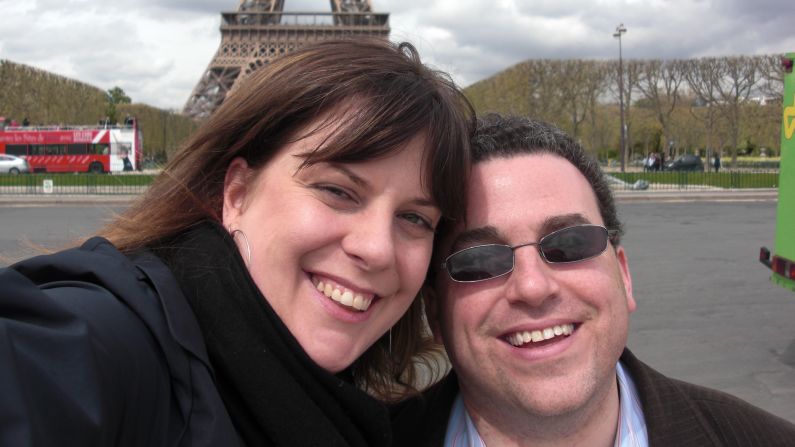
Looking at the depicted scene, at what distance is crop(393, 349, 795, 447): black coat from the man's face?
129 millimetres

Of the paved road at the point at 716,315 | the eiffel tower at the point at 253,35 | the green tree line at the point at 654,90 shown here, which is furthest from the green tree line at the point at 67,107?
the paved road at the point at 716,315

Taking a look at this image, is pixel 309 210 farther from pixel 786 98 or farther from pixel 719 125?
pixel 719 125

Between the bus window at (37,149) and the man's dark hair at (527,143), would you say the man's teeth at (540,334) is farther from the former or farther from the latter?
the bus window at (37,149)

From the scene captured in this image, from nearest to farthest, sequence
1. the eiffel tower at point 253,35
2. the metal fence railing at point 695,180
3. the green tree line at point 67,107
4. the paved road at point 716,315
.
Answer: the paved road at point 716,315 → the metal fence railing at point 695,180 → the green tree line at point 67,107 → the eiffel tower at point 253,35

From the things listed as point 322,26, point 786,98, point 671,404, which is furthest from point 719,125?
point 671,404

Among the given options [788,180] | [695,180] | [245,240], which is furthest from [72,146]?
[245,240]

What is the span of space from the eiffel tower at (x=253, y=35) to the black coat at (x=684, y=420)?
49.6 metres

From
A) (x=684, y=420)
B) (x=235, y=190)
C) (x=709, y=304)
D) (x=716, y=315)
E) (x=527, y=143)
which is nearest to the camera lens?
(x=235, y=190)

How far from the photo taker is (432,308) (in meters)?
2.06

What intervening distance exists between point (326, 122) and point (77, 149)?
40237 mm

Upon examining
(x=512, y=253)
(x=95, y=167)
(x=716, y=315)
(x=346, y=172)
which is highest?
(x=95, y=167)

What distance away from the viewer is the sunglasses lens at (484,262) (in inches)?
71.2

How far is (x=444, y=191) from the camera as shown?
Answer: 1.66m

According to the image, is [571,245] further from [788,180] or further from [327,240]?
[788,180]
